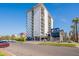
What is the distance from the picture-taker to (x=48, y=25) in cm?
1538

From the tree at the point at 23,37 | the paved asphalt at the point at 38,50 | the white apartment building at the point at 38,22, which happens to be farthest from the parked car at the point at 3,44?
the white apartment building at the point at 38,22

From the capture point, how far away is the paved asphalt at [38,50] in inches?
511

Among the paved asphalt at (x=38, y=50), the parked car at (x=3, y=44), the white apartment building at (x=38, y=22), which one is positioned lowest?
the paved asphalt at (x=38, y=50)

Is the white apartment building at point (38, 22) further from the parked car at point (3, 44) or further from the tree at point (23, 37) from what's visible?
the parked car at point (3, 44)

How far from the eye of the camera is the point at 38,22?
1580cm

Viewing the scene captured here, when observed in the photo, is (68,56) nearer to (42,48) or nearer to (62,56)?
(62,56)

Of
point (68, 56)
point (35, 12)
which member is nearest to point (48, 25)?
point (35, 12)

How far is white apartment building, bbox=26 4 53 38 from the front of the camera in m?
15.0

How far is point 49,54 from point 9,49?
2.01m

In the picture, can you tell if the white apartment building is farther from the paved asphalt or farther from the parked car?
the parked car

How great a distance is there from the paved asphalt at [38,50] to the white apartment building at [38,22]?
4.65 feet

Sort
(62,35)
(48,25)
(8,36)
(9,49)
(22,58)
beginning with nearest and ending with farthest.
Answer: (22,58) < (9,49) < (8,36) < (48,25) < (62,35)

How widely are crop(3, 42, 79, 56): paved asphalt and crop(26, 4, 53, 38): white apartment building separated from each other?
4.65 feet

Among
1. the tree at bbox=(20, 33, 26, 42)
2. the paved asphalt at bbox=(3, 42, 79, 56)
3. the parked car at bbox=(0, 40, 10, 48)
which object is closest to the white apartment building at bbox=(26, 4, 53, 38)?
the tree at bbox=(20, 33, 26, 42)
